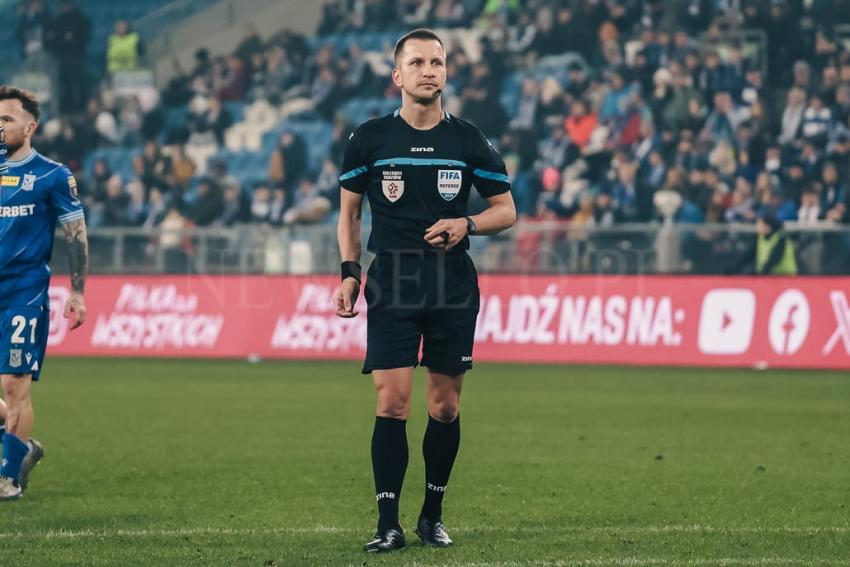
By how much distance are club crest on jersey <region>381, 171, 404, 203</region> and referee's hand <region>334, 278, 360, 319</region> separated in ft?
1.46

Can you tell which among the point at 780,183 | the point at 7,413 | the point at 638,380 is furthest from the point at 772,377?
the point at 7,413

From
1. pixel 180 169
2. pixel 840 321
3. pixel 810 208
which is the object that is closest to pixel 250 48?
pixel 180 169

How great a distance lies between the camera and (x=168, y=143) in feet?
107

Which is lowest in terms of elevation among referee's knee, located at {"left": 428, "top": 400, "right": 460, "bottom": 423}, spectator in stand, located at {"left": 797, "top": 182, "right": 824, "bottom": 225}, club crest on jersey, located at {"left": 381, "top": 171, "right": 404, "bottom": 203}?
referee's knee, located at {"left": 428, "top": 400, "right": 460, "bottom": 423}

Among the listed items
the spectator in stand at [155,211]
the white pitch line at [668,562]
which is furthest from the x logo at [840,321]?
the white pitch line at [668,562]

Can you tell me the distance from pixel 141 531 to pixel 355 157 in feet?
7.24

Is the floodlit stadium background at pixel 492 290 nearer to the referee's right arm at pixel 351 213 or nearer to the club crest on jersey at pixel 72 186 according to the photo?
the referee's right arm at pixel 351 213

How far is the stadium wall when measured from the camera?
70.6ft

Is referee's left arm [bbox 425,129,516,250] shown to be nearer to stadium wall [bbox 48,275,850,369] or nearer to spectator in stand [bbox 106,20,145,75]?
stadium wall [bbox 48,275,850,369]

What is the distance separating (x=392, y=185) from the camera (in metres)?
7.59

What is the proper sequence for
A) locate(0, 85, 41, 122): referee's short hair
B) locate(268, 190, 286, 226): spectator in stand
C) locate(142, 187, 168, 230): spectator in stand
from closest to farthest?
locate(0, 85, 41, 122): referee's short hair, locate(268, 190, 286, 226): spectator in stand, locate(142, 187, 168, 230): spectator in stand

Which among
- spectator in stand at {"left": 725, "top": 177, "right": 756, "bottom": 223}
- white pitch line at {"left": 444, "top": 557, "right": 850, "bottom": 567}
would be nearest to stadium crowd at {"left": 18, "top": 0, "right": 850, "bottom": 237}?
spectator in stand at {"left": 725, "top": 177, "right": 756, "bottom": 223}

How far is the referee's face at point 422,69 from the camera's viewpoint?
745cm

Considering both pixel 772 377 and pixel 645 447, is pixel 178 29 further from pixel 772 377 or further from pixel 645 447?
pixel 645 447
